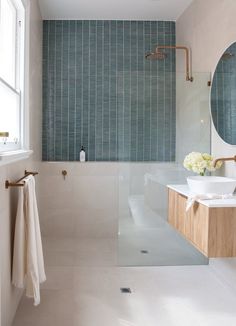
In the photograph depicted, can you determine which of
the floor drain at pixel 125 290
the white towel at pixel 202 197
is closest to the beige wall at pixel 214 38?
the white towel at pixel 202 197

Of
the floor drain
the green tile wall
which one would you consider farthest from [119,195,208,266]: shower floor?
the green tile wall

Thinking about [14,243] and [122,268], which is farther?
[122,268]

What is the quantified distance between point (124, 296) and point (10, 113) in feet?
5.22

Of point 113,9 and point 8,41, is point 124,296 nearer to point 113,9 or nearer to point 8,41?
point 8,41

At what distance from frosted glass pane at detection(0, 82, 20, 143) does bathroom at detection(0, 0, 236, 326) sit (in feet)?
0.13

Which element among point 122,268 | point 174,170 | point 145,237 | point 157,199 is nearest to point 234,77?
point 174,170

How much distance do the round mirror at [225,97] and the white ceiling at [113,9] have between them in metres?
1.17

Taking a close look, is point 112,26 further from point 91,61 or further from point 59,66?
point 59,66

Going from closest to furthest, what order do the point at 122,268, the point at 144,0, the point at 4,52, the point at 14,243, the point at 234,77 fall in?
the point at 14,243 → the point at 4,52 → the point at 234,77 → the point at 122,268 → the point at 144,0

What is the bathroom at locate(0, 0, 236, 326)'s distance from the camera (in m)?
2.32

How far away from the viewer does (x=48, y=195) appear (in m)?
4.02

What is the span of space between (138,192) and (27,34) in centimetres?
173

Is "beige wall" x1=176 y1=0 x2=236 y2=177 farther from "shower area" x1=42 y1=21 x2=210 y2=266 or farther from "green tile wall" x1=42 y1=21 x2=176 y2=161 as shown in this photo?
"green tile wall" x1=42 y1=21 x2=176 y2=161

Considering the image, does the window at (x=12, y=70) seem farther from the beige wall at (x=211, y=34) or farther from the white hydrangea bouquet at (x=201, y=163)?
the beige wall at (x=211, y=34)
